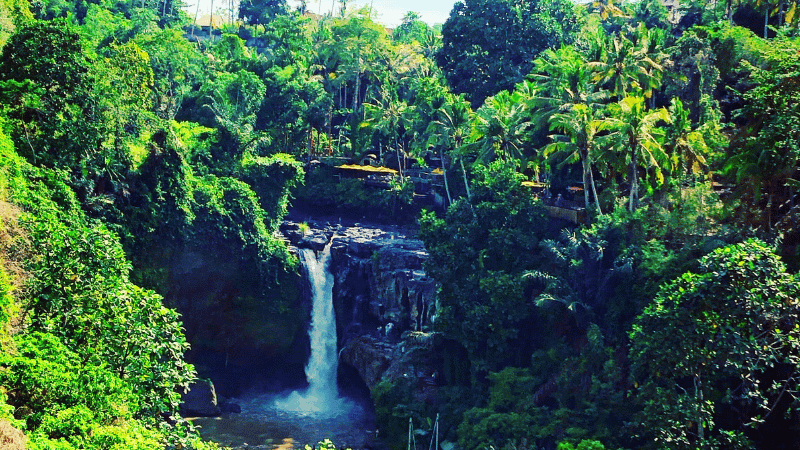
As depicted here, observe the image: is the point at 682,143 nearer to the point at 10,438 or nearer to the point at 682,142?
the point at 682,142

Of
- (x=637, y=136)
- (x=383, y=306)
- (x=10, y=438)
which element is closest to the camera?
(x=10, y=438)

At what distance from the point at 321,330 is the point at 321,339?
0.45m

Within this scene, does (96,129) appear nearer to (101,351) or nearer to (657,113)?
(101,351)

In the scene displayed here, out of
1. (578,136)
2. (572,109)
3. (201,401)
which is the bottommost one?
(201,401)

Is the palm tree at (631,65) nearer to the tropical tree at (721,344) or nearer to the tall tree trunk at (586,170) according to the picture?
the tall tree trunk at (586,170)

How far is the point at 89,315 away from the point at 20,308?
164 centimetres

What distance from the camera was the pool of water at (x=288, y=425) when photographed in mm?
36750

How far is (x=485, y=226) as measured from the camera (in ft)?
127

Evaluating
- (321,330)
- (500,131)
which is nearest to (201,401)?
(321,330)

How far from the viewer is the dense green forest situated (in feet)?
76.2

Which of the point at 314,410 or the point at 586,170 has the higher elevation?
the point at 586,170

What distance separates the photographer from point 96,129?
36.7 meters

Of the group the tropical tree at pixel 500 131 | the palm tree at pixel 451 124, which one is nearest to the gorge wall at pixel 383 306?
the palm tree at pixel 451 124

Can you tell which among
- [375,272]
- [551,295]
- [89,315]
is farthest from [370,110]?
[89,315]
